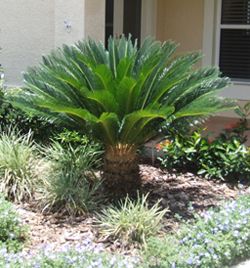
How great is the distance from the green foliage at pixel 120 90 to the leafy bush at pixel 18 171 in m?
0.66

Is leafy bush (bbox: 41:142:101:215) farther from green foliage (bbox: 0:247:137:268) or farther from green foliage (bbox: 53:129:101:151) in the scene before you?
green foliage (bbox: 0:247:137:268)

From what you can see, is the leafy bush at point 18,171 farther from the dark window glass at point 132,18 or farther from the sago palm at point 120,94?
the dark window glass at point 132,18

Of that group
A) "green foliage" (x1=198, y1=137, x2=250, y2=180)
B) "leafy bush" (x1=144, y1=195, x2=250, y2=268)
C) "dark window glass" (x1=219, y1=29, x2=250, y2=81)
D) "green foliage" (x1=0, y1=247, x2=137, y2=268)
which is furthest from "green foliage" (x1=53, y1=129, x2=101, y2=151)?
"dark window glass" (x1=219, y1=29, x2=250, y2=81)

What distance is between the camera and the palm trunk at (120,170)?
6.47 m

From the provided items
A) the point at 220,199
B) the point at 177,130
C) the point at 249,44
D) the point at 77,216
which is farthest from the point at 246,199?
the point at 249,44

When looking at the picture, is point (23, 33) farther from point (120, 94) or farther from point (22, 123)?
point (120, 94)

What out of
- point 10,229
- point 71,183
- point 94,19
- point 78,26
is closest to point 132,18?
point 94,19

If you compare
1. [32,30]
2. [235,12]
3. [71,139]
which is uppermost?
[235,12]

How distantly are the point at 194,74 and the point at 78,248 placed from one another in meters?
2.63

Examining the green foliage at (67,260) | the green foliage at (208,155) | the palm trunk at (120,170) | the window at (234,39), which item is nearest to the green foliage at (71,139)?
the green foliage at (208,155)

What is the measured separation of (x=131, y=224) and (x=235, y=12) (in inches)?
270

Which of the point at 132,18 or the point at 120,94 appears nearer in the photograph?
the point at 120,94

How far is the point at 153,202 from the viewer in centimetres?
659

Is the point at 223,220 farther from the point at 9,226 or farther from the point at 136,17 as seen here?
the point at 136,17
